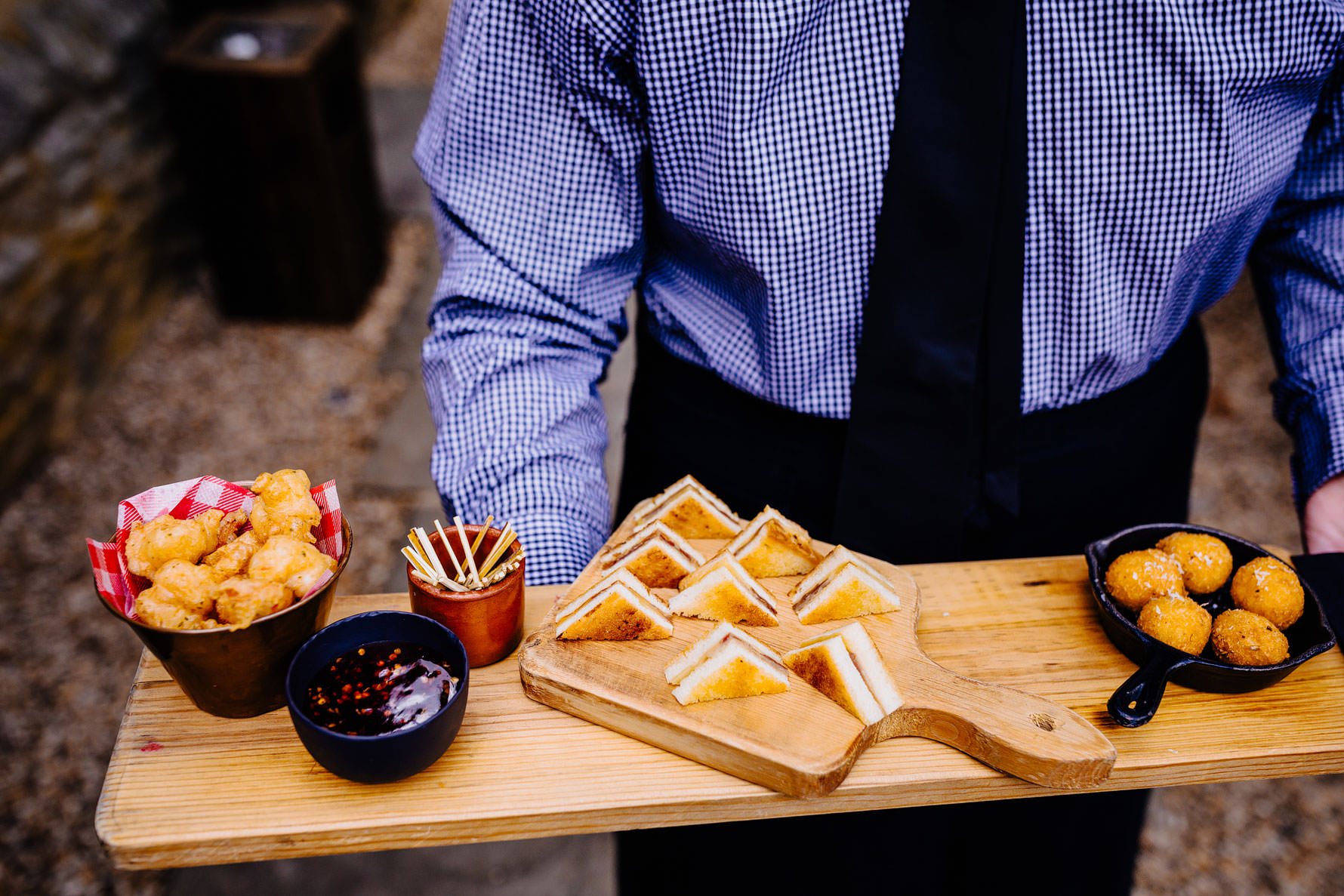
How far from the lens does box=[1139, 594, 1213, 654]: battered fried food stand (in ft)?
3.91

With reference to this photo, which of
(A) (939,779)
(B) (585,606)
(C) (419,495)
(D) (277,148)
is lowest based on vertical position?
(C) (419,495)

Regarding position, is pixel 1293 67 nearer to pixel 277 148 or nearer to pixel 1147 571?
pixel 1147 571

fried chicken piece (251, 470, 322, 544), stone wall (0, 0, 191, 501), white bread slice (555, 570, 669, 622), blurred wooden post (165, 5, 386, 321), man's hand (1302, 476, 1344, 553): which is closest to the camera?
fried chicken piece (251, 470, 322, 544)

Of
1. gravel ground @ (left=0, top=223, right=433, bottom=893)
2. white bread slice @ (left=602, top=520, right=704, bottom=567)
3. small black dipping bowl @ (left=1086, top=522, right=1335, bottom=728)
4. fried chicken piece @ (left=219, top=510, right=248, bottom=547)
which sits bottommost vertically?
gravel ground @ (left=0, top=223, right=433, bottom=893)

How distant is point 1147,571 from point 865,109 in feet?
2.45

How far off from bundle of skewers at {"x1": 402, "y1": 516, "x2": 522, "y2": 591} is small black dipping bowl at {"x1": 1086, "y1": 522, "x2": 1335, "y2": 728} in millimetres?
778

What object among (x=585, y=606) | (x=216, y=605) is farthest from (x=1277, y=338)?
(x=216, y=605)

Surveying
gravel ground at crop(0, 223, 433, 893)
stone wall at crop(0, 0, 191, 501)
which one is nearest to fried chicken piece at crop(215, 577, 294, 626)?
gravel ground at crop(0, 223, 433, 893)

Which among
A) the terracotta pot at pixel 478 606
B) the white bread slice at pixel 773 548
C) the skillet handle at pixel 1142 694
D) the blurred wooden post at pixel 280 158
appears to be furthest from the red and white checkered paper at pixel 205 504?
the blurred wooden post at pixel 280 158

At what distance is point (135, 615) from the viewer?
104 centimetres

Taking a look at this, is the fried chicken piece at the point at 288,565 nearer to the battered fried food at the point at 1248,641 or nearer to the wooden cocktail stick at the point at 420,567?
the wooden cocktail stick at the point at 420,567

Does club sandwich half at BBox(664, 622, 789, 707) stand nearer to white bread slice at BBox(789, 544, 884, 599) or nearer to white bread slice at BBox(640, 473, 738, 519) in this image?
white bread slice at BBox(789, 544, 884, 599)

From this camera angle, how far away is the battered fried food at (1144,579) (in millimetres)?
1251

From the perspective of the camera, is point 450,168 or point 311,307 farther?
point 311,307
